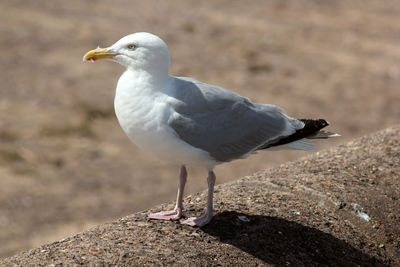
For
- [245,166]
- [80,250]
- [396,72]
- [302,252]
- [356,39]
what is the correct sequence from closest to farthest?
[80,250] < [302,252] < [245,166] < [396,72] < [356,39]

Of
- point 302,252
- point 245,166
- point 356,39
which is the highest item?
point 356,39

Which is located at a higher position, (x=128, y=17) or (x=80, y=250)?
(x=128, y=17)

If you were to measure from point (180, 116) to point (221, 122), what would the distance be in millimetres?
330

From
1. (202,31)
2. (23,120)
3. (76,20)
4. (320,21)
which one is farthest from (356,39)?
(23,120)

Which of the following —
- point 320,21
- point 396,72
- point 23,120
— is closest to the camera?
point 23,120

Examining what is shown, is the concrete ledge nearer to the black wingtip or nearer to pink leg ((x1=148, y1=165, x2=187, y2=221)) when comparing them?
pink leg ((x1=148, y1=165, x2=187, y2=221))

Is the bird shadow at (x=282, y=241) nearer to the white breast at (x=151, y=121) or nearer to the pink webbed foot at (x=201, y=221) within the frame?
the pink webbed foot at (x=201, y=221)

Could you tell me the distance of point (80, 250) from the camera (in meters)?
3.98

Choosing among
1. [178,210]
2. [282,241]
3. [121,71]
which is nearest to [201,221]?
[178,210]

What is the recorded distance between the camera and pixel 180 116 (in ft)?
12.5

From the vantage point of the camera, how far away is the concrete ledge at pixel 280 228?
401cm

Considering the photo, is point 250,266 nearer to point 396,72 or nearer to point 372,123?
point 372,123

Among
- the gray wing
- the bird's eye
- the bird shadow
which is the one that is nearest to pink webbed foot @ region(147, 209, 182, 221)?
the bird shadow

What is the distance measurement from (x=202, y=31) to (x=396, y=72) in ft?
13.5
